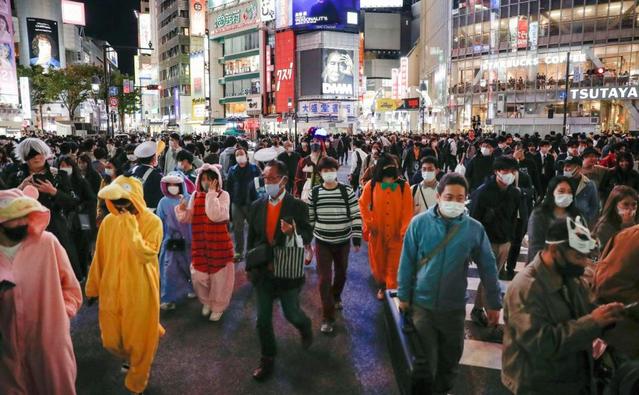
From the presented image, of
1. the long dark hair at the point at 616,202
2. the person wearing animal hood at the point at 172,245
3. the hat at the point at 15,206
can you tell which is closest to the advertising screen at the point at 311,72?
the person wearing animal hood at the point at 172,245

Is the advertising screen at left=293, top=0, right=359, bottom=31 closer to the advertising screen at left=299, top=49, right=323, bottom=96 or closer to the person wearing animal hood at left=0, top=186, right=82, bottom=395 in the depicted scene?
the advertising screen at left=299, top=49, right=323, bottom=96

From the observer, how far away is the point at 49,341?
3.15 metres

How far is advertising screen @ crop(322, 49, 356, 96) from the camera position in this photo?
201 ft

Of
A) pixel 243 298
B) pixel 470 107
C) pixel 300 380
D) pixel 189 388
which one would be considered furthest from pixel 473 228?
pixel 470 107

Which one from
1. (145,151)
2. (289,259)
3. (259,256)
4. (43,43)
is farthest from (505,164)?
(43,43)

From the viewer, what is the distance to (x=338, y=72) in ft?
203

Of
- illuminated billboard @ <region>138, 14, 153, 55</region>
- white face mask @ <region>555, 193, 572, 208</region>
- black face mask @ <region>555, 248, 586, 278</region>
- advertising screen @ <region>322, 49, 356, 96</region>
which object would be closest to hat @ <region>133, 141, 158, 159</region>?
white face mask @ <region>555, 193, 572, 208</region>

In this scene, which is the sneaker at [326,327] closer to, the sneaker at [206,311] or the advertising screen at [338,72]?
the sneaker at [206,311]

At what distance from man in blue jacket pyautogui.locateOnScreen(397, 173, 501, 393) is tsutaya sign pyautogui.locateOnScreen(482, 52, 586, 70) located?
4899 cm

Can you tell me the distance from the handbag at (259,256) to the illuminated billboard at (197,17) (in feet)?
286

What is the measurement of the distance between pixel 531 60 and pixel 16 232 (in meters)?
52.3

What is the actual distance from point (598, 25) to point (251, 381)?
50037 mm

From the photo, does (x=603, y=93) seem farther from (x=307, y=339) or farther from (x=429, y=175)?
(x=307, y=339)

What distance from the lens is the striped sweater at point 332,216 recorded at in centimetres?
582
